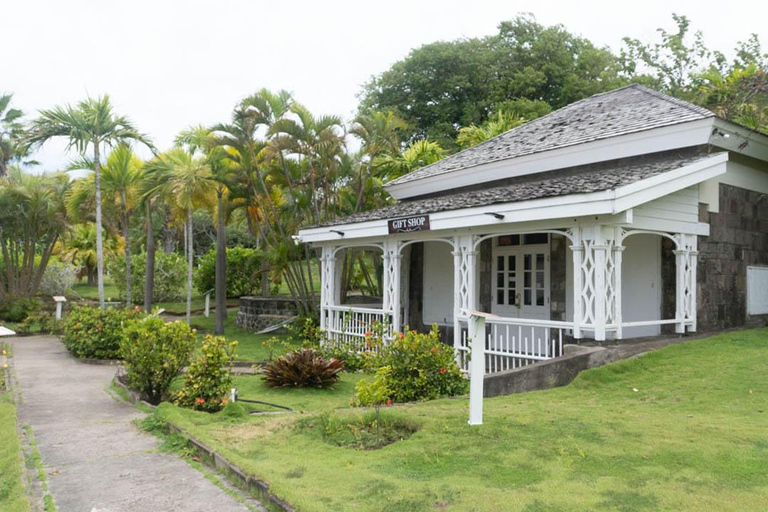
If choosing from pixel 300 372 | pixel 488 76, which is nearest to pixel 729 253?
pixel 300 372

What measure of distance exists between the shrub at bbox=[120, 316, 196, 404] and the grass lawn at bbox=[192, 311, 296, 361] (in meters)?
6.03

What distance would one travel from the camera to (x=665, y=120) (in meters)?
12.6

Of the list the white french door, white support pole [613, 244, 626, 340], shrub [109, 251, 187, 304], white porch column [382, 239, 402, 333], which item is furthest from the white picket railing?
shrub [109, 251, 187, 304]

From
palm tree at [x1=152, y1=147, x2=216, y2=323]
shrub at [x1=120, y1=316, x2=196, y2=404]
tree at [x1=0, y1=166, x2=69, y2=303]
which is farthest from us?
tree at [x1=0, y1=166, x2=69, y2=303]

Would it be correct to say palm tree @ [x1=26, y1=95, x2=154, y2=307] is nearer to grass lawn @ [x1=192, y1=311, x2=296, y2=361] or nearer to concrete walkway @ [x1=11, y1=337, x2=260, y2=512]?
grass lawn @ [x1=192, y1=311, x2=296, y2=361]

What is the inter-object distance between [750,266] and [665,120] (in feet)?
11.4

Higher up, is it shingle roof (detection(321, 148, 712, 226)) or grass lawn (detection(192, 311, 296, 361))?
shingle roof (detection(321, 148, 712, 226))

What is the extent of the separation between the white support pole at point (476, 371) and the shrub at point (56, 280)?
2827 centimetres

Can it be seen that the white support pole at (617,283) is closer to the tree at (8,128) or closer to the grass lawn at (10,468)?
the grass lawn at (10,468)

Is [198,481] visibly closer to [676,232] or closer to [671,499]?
[671,499]

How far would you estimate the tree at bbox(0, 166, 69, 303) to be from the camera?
25.9 meters

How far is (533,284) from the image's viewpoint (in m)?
14.1

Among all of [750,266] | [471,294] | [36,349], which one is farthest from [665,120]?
[36,349]

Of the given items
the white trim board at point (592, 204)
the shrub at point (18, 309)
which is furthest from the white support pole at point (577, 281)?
the shrub at point (18, 309)
